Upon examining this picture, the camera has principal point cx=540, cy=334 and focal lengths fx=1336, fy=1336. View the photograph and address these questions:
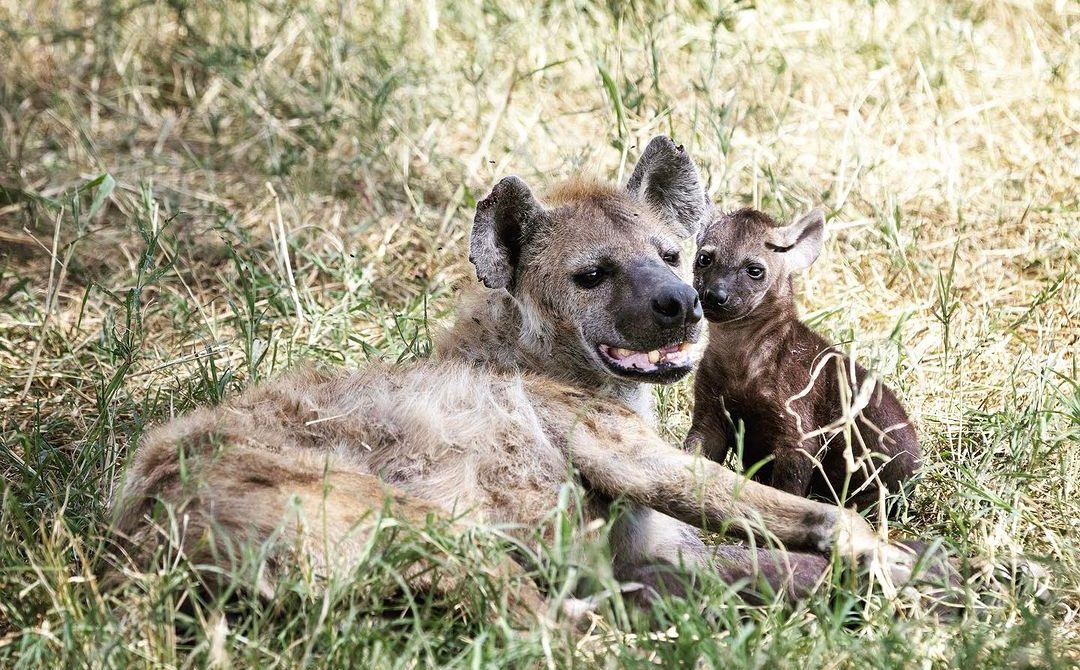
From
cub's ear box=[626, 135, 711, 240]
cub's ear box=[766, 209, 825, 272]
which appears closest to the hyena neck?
cub's ear box=[626, 135, 711, 240]

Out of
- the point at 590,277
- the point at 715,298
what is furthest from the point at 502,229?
the point at 715,298

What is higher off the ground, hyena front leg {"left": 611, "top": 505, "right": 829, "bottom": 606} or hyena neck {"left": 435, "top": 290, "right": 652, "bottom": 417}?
hyena neck {"left": 435, "top": 290, "right": 652, "bottom": 417}

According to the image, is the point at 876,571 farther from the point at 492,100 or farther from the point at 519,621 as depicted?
the point at 492,100

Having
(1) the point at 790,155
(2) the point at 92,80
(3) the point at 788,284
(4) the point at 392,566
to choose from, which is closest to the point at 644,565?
(4) the point at 392,566

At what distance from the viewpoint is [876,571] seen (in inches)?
132

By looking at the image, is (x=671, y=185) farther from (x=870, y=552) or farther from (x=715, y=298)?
(x=870, y=552)

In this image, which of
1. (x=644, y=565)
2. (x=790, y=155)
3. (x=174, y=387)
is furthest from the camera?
(x=790, y=155)

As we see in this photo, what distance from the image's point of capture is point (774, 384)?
409 cm

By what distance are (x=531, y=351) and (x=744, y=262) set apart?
74cm

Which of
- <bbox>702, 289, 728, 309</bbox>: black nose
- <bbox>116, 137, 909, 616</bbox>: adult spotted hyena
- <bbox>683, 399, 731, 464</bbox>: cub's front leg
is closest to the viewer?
<bbox>116, 137, 909, 616</bbox>: adult spotted hyena

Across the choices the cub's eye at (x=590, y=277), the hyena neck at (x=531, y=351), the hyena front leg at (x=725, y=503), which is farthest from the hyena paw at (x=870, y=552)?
the cub's eye at (x=590, y=277)

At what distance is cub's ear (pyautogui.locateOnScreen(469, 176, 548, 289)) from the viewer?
3.88 m

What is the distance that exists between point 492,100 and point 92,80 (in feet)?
7.61

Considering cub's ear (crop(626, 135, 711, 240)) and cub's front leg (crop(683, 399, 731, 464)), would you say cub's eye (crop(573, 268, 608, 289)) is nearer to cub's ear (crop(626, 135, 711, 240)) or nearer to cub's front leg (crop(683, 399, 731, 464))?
cub's ear (crop(626, 135, 711, 240))
